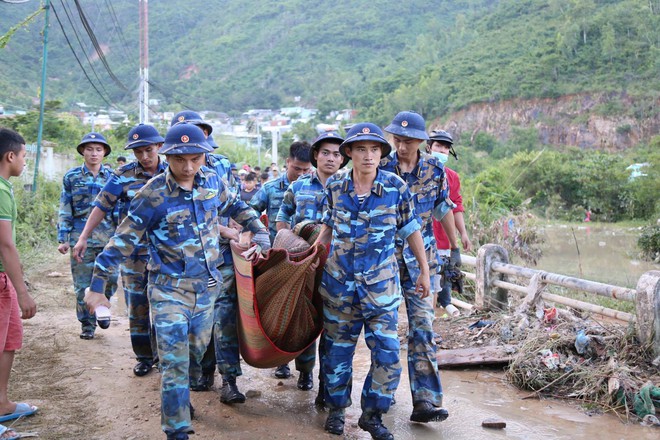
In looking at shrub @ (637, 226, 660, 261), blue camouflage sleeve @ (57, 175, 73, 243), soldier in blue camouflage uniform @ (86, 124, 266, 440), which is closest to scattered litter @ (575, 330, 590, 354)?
soldier in blue camouflage uniform @ (86, 124, 266, 440)

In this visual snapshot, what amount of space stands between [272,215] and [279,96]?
219 feet

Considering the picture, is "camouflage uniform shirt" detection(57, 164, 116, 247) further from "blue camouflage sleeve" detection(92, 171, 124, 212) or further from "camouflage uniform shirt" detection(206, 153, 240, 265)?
"camouflage uniform shirt" detection(206, 153, 240, 265)

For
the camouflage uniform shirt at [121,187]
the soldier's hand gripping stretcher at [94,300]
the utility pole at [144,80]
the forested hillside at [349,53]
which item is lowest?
the soldier's hand gripping stretcher at [94,300]

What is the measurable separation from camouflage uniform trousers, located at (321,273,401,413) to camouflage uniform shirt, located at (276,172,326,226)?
0.87 metres

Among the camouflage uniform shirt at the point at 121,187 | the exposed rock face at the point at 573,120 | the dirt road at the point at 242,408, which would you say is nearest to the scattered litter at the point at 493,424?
the dirt road at the point at 242,408

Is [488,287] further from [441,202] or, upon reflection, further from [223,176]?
[223,176]

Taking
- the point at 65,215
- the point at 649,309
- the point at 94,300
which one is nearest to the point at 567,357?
the point at 649,309

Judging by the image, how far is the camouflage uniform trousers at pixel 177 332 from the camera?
3865mm

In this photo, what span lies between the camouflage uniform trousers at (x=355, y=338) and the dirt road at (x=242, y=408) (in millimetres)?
342

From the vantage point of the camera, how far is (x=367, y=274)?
13.5 feet

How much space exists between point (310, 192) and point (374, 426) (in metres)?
1.83

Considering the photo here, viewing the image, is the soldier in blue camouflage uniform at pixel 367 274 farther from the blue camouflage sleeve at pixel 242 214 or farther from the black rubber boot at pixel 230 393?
the black rubber boot at pixel 230 393

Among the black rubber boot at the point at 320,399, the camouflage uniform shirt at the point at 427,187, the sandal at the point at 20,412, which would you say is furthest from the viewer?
the black rubber boot at the point at 320,399

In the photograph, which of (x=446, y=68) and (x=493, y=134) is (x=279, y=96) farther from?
(x=493, y=134)
